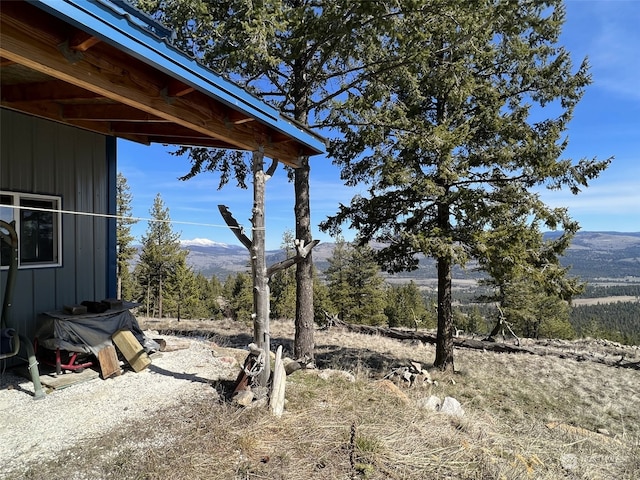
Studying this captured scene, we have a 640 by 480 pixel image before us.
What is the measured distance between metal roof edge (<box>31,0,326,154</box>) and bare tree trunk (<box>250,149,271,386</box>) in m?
0.77

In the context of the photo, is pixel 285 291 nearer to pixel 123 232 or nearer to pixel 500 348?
pixel 123 232

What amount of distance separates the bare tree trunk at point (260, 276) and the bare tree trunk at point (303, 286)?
3.29 meters

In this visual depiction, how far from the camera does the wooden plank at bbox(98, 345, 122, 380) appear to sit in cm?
487

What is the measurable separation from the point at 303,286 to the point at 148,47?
5.70 metres

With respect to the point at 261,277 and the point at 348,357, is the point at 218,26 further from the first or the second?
the point at 348,357

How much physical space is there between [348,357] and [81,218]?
24.8 ft

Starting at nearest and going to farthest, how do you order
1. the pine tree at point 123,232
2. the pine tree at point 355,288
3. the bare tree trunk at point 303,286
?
1. the bare tree trunk at point 303,286
2. the pine tree at point 123,232
3. the pine tree at point 355,288

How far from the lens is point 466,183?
9.20m

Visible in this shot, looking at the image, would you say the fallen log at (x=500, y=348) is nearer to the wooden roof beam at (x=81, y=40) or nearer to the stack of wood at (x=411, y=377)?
the stack of wood at (x=411, y=377)

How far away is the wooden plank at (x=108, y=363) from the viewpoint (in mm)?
4867

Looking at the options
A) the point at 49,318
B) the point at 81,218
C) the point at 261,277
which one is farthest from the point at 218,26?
the point at 49,318

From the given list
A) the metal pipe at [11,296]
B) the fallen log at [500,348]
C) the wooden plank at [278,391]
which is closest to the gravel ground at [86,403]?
the metal pipe at [11,296]

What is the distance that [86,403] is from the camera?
4152 millimetres

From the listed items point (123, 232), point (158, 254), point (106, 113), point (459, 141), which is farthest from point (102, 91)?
point (158, 254)
